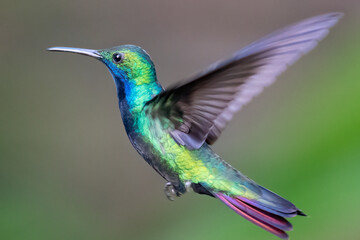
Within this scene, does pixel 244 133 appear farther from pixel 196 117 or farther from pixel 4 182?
pixel 196 117

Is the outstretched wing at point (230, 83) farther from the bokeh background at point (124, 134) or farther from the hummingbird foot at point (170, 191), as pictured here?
the bokeh background at point (124, 134)

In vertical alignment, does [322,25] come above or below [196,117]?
above

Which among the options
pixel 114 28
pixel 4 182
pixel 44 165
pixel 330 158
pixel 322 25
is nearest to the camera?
pixel 322 25

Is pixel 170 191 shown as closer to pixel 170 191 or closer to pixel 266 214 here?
pixel 170 191

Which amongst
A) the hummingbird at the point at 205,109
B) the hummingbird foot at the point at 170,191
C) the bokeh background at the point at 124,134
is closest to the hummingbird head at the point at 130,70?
the hummingbird at the point at 205,109

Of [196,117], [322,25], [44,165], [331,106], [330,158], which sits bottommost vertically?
[44,165]

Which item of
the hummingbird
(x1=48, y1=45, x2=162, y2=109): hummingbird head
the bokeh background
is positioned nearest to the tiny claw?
the hummingbird

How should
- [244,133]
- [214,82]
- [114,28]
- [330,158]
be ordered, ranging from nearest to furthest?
[214,82]
[330,158]
[244,133]
[114,28]

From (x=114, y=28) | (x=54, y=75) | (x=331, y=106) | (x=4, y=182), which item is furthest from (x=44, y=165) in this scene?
(x=331, y=106)
